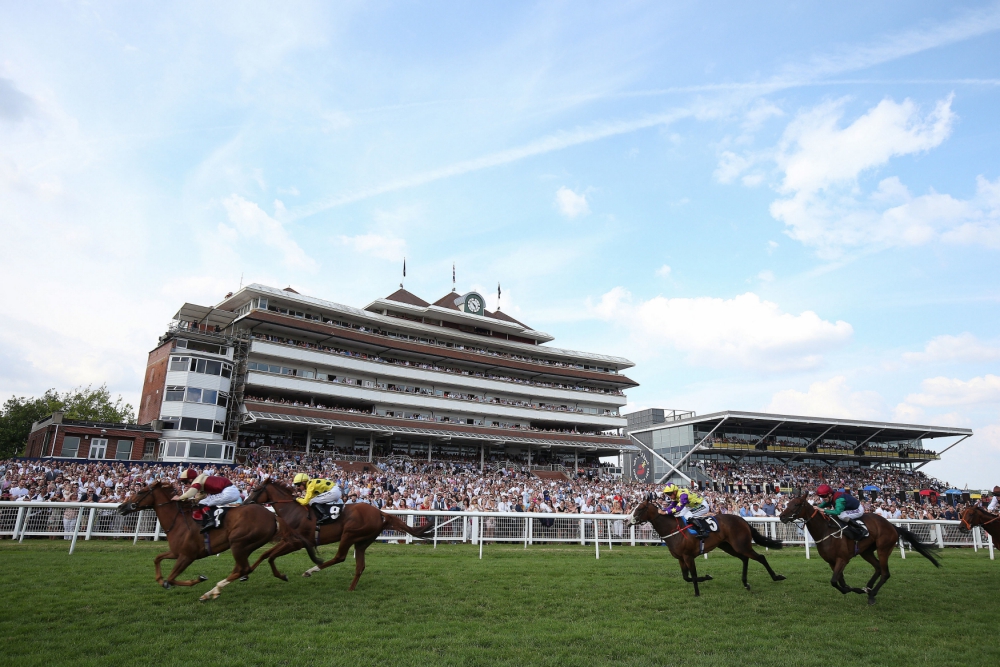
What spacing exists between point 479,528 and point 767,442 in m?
44.4

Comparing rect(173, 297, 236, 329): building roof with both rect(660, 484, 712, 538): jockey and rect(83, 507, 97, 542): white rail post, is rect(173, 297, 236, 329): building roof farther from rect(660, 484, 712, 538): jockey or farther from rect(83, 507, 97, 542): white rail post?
rect(660, 484, 712, 538): jockey

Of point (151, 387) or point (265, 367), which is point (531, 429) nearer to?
point (265, 367)

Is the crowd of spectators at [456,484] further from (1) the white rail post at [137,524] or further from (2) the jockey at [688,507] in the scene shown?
(2) the jockey at [688,507]

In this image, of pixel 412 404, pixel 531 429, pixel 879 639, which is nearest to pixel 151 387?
pixel 412 404

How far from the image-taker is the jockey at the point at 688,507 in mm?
9789

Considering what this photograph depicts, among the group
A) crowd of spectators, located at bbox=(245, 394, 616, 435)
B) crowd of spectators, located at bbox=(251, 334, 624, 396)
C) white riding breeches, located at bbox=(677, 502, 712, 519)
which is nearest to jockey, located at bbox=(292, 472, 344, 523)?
white riding breeches, located at bbox=(677, 502, 712, 519)

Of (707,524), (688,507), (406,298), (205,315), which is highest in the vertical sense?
(406,298)

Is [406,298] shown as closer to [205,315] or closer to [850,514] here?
[205,315]

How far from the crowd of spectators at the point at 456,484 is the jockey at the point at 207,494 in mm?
6286

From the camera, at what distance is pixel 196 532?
27.3 ft

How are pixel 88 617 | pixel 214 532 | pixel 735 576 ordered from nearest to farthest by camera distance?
pixel 88 617 → pixel 214 532 → pixel 735 576

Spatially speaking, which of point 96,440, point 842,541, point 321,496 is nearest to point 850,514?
point 842,541

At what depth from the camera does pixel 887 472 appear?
53875 millimetres

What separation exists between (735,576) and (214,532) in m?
8.39
